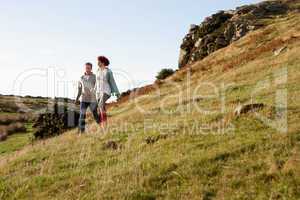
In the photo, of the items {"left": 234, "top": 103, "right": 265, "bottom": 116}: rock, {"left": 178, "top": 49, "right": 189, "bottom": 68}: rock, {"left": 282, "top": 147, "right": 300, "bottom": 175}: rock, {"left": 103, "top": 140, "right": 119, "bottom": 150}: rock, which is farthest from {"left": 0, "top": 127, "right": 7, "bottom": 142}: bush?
{"left": 178, "top": 49, "right": 189, "bottom": 68}: rock

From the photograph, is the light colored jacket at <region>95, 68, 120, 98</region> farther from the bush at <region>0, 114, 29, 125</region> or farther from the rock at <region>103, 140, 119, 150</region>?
the bush at <region>0, 114, 29, 125</region>

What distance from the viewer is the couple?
1631 centimetres

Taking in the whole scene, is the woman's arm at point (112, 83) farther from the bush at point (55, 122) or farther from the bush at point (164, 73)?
the bush at point (164, 73)

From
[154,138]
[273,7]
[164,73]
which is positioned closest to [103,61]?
[154,138]

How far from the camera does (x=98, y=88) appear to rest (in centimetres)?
Result: 1656

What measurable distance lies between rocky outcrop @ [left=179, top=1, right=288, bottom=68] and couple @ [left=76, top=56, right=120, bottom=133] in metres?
34.6

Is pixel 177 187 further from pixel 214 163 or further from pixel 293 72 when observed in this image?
pixel 293 72

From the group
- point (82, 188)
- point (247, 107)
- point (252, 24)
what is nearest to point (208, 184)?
point (82, 188)

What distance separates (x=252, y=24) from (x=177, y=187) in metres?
44.1

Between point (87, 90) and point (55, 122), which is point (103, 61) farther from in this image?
point (55, 122)

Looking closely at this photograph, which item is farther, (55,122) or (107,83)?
(55,122)

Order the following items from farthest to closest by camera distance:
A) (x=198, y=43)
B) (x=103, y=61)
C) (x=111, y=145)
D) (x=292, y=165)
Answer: (x=198, y=43) → (x=103, y=61) → (x=111, y=145) → (x=292, y=165)

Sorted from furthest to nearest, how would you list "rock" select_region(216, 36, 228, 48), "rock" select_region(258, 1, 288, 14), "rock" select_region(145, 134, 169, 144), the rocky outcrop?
"rock" select_region(258, 1, 288, 14)
the rocky outcrop
"rock" select_region(216, 36, 228, 48)
"rock" select_region(145, 134, 169, 144)

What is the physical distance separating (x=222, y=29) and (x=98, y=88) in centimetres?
3893
